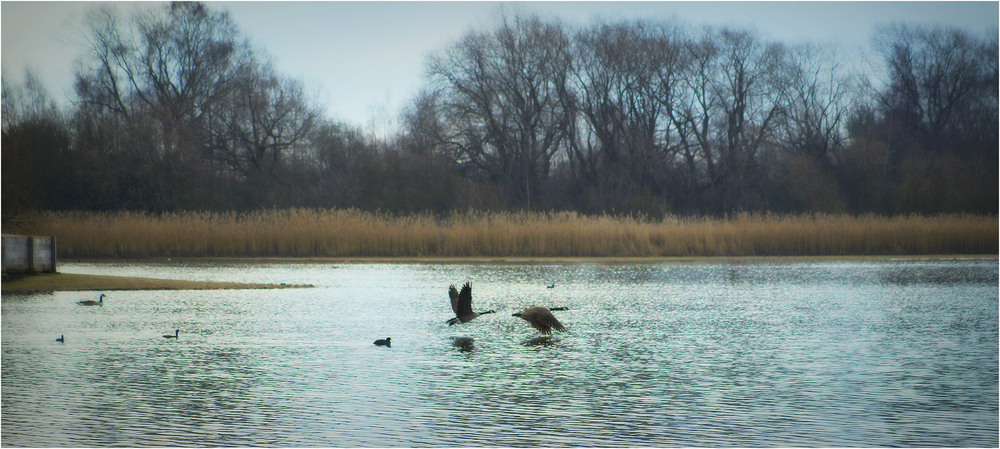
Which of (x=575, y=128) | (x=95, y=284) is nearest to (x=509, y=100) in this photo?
(x=575, y=128)

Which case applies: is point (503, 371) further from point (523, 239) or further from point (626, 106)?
point (626, 106)

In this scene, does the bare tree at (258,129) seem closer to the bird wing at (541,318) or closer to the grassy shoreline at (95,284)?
the grassy shoreline at (95,284)

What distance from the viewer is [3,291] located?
13.7 metres

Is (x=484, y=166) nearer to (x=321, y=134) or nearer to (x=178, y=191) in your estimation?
(x=321, y=134)

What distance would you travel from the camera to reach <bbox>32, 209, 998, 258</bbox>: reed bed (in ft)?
79.6

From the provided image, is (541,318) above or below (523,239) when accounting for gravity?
below

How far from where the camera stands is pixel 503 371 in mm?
7043

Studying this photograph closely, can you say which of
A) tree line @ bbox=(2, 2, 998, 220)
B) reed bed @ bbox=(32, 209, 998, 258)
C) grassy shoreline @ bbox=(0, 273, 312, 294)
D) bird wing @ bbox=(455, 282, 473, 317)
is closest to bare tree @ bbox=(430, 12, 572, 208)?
tree line @ bbox=(2, 2, 998, 220)

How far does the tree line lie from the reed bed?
488 inches

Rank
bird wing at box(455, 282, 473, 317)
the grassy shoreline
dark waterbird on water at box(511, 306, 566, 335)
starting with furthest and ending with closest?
the grassy shoreline < bird wing at box(455, 282, 473, 317) < dark waterbird on water at box(511, 306, 566, 335)

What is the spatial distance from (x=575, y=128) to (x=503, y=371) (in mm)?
35704

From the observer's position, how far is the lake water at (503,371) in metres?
5.27

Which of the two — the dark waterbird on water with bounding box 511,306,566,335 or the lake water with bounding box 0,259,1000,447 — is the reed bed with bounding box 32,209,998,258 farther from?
the dark waterbird on water with bounding box 511,306,566,335

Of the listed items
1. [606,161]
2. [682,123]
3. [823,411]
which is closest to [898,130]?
[682,123]
